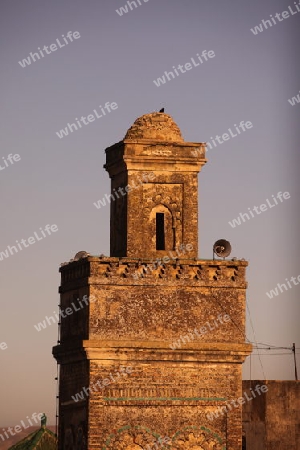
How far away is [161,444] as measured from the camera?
4388 centimetres

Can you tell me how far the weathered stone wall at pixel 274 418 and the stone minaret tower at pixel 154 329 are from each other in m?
3.28

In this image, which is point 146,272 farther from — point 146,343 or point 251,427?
point 251,427

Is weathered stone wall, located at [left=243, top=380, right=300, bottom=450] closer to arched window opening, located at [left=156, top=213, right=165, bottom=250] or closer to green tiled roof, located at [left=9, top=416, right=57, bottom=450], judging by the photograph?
arched window opening, located at [left=156, top=213, right=165, bottom=250]

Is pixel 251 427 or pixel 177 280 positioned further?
pixel 251 427

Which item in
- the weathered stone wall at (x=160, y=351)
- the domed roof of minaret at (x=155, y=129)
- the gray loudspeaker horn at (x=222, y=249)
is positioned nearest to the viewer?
the weathered stone wall at (x=160, y=351)

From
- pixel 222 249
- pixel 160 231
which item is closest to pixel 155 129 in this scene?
pixel 160 231

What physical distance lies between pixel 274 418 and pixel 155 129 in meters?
9.26

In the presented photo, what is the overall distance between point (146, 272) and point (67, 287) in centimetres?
274

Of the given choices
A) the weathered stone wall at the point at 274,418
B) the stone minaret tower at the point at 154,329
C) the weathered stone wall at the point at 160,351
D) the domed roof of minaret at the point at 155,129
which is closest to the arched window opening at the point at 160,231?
the stone minaret tower at the point at 154,329

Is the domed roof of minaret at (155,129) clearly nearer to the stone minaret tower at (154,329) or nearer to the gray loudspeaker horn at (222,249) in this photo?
the stone minaret tower at (154,329)

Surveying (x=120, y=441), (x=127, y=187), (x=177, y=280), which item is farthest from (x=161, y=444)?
(x=127, y=187)

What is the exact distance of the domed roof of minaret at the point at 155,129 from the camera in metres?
46.4

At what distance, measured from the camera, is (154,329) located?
44.3m

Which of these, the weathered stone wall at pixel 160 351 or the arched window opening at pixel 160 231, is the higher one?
the arched window opening at pixel 160 231
